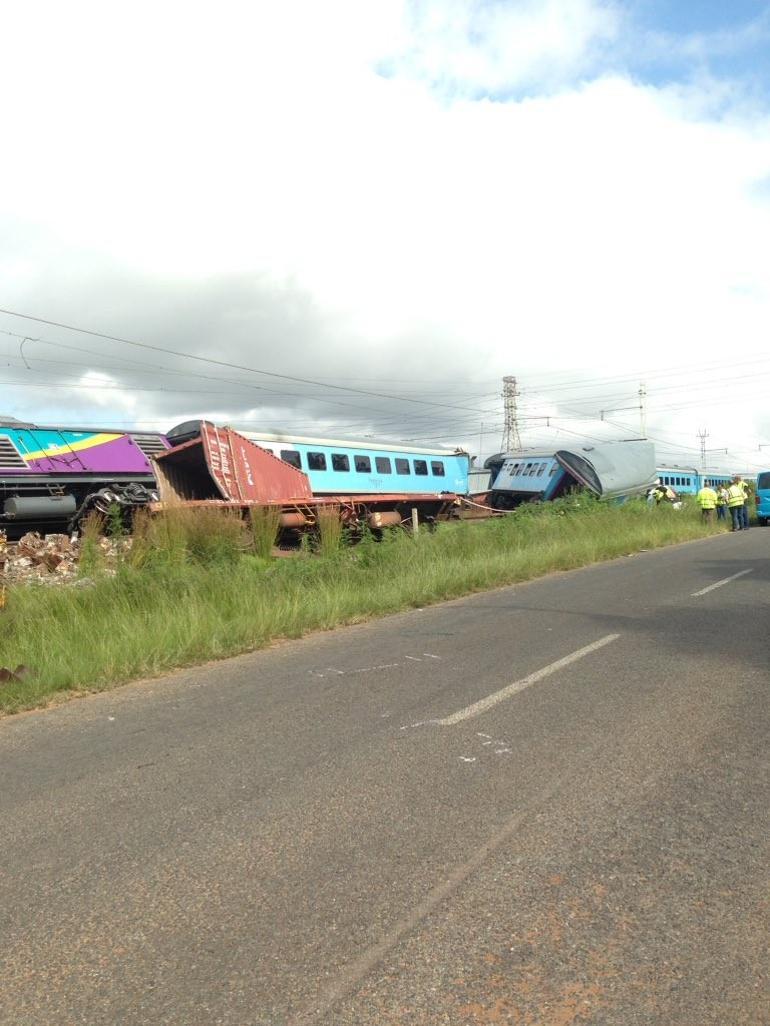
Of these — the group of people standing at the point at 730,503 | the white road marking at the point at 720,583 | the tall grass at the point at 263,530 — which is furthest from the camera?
the group of people standing at the point at 730,503

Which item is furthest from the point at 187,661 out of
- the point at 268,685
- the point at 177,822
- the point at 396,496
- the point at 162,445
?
the point at 162,445

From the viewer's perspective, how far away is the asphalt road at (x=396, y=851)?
2.46m

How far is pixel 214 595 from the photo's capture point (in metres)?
9.37

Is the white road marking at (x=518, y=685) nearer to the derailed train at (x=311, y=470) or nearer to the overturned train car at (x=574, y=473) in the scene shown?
the derailed train at (x=311, y=470)

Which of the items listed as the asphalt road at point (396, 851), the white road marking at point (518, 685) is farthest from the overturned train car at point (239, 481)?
the asphalt road at point (396, 851)

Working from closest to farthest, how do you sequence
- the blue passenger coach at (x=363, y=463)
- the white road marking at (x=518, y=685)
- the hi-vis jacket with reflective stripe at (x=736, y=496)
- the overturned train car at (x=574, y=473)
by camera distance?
1. the white road marking at (x=518, y=685)
2. the blue passenger coach at (x=363, y=463)
3. the hi-vis jacket with reflective stripe at (x=736, y=496)
4. the overturned train car at (x=574, y=473)

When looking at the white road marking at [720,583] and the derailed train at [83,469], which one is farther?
the derailed train at [83,469]

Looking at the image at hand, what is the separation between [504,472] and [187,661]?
27.2 m

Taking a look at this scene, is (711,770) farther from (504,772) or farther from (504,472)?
(504,472)

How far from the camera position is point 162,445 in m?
21.4

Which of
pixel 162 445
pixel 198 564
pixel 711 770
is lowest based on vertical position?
pixel 711 770

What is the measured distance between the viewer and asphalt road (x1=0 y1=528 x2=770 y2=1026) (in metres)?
2.46

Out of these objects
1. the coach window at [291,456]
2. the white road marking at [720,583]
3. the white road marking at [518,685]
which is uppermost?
the coach window at [291,456]

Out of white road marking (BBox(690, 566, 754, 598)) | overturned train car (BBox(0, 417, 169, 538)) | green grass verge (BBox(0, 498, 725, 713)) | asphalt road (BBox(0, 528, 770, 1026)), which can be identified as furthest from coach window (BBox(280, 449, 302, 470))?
asphalt road (BBox(0, 528, 770, 1026))
